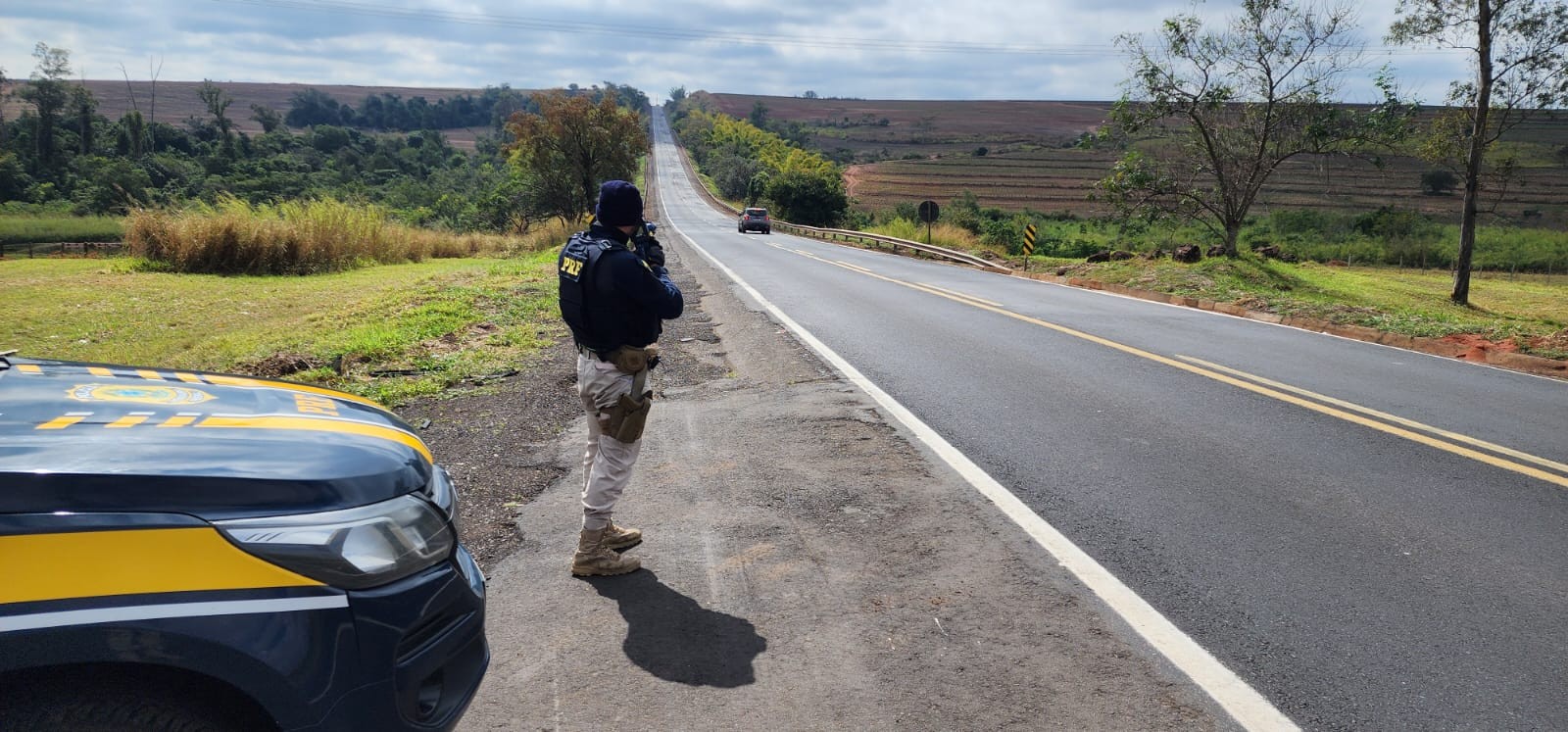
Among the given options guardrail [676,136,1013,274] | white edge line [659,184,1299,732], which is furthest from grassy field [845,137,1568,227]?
white edge line [659,184,1299,732]

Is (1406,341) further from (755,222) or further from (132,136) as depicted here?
(132,136)

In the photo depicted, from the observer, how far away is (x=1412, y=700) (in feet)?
9.64

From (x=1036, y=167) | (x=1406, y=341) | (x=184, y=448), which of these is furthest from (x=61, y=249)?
(x=1036, y=167)

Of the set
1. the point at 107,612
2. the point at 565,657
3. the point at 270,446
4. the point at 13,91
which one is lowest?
the point at 565,657

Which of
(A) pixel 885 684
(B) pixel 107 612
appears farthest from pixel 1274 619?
(B) pixel 107 612

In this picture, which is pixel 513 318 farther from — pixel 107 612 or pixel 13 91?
pixel 13 91

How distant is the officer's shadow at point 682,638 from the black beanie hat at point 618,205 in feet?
5.52

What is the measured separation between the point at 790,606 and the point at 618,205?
78.8 inches

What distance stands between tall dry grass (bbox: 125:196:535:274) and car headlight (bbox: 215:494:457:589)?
23145 mm

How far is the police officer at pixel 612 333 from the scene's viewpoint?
4133mm

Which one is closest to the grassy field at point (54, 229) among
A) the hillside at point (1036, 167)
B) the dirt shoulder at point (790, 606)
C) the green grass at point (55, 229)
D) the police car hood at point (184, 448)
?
the green grass at point (55, 229)

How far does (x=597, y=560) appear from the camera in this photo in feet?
13.5

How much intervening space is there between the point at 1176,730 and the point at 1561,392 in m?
7.55

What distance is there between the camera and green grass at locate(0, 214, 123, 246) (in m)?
32.7
